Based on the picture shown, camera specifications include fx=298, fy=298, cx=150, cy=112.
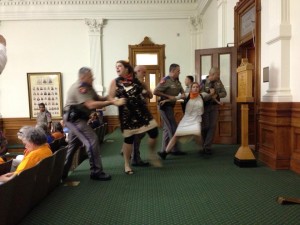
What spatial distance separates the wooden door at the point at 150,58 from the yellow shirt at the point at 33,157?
6.71 m

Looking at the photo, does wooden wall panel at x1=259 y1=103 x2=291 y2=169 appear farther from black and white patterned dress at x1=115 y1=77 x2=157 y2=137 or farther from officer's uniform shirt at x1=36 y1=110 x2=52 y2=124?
officer's uniform shirt at x1=36 y1=110 x2=52 y2=124

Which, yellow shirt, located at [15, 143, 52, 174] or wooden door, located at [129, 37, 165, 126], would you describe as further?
wooden door, located at [129, 37, 165, 126]

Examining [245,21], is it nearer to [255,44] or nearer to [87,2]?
[255,44]

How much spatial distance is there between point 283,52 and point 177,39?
610 centimetres

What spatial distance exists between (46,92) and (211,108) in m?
6.44

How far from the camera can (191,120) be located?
4184 mm

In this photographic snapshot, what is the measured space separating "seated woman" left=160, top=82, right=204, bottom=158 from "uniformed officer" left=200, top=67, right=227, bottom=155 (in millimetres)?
269

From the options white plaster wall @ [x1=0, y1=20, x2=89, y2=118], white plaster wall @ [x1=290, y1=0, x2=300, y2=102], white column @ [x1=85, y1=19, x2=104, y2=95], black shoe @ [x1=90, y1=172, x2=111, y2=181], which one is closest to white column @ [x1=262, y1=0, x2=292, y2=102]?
white plaster wall @ [x1=290, y1=0, x2=300, y2=102]

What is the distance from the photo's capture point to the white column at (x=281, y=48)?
3.48 meters

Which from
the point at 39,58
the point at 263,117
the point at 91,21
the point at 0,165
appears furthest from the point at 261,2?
the point at 39,58

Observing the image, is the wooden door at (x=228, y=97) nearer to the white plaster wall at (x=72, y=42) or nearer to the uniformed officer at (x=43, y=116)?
the white plaster wall at (x=72, y=42)

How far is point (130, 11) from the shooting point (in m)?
9.27

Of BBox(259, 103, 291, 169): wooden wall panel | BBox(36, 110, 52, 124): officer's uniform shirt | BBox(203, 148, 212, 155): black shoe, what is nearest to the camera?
BBox(259, 103, 291, 169): wooden wall panel

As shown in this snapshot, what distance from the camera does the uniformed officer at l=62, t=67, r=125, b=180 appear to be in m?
3.06
